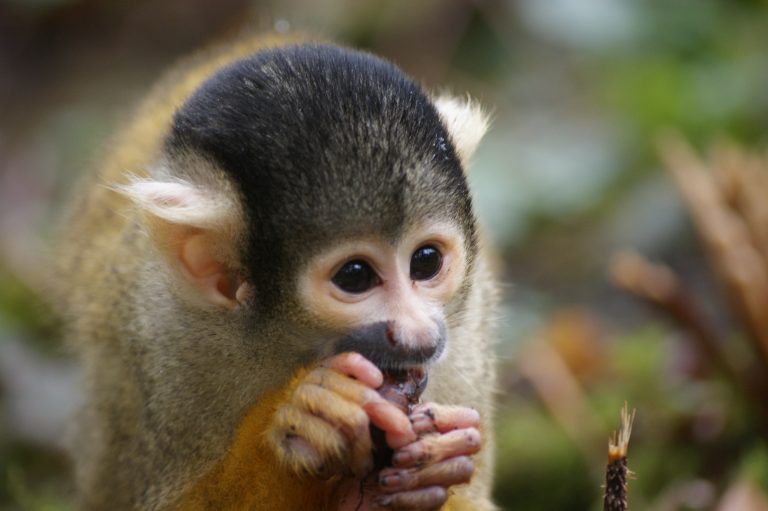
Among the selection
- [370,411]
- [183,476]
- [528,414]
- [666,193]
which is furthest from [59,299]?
[666,193]

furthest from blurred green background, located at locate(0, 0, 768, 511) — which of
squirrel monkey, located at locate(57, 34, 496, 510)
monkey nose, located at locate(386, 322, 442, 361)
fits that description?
monkey nose, located at locate(386, 322, 442, 361)

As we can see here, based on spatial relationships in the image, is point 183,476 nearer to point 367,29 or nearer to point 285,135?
point 285,135

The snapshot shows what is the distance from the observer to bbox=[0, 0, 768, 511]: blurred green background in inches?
147

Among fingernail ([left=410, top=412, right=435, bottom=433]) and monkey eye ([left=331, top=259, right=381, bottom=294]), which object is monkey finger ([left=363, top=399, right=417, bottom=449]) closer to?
fingernail ([left=410, top=412, right=435, bottom=433])

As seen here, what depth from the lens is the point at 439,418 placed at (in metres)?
2.14

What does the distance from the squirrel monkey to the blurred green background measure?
89cm

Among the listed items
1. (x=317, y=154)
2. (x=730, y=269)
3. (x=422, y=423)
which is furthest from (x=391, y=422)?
(x=730, y=269)

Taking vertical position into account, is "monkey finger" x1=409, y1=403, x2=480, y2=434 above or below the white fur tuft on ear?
below

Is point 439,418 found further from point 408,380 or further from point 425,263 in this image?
point 425,263

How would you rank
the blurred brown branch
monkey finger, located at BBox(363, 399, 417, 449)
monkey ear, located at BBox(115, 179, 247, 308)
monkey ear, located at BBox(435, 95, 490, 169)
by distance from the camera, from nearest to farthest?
monkey finger, located at BBox(363, 399, 417, 449), monkey ear, located at BBox(115, 179, 247, 308), monkey ear, located at BBox(435, 95, 490, 169), the blurred brown branch

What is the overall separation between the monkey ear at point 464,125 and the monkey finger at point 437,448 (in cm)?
74

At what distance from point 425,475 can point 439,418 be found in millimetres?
110

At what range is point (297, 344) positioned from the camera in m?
2.34

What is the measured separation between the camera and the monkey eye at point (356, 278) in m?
2.24
